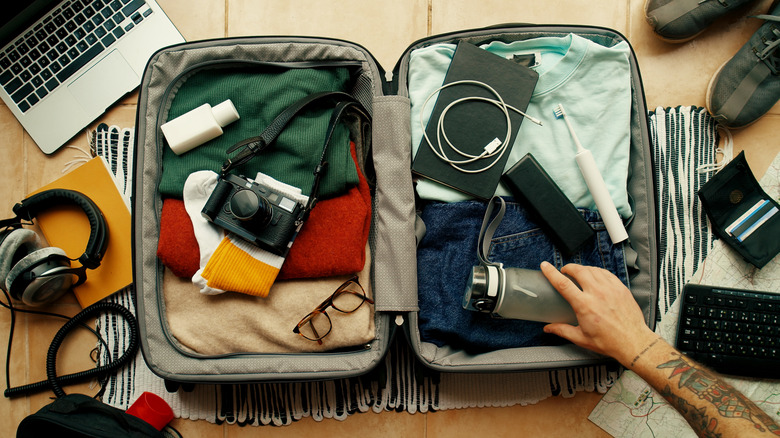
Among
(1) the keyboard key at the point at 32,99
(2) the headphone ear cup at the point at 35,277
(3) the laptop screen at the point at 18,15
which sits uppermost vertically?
(3) the laptop screen at the point at 18,15

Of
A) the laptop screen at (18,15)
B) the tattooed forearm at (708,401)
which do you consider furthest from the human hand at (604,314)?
the laptop screen at (18,15)

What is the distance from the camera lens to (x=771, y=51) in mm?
992

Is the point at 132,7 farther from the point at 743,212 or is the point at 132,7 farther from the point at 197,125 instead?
the point at 743,212

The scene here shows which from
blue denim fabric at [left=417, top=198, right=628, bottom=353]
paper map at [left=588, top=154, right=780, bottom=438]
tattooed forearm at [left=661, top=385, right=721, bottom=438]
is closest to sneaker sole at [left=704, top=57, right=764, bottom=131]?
paper map at [left=588, top=154, right=780, bottom=438]

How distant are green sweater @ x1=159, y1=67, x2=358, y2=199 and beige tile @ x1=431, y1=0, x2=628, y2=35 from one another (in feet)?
1.30

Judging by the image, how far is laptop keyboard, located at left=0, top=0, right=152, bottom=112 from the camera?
98cm

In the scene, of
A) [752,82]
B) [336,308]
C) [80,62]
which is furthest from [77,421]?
[752,82]

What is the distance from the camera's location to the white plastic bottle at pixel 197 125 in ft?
2.61

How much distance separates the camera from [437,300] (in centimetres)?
85

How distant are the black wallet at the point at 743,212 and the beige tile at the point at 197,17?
1.14 meters

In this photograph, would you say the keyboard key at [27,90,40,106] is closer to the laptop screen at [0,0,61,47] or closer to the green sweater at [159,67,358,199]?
the laptop screen at [0,0,61,47]

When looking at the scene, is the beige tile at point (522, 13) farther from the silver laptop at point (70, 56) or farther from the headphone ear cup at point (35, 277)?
the headphone ear cup at point (35, 277)

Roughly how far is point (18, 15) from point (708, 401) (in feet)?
4.81

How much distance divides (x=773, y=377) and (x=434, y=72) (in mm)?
921
